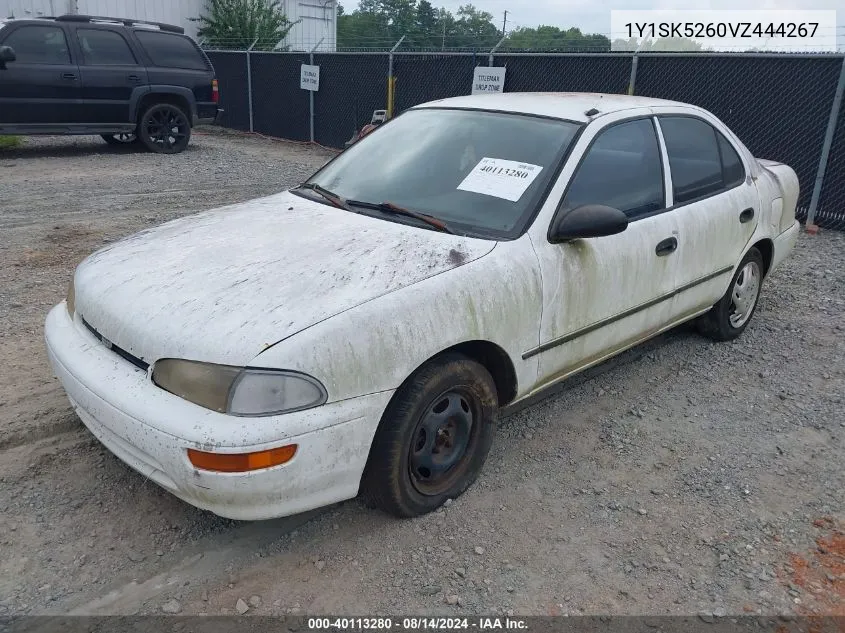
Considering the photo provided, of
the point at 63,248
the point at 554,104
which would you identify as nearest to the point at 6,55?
the point at 63,248

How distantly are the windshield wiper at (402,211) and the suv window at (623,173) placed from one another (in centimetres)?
60

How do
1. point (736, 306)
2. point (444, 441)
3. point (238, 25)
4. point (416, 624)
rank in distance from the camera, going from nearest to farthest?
point (416, 624)
point (444, 441)
point (736, 306)
point (238, 25)

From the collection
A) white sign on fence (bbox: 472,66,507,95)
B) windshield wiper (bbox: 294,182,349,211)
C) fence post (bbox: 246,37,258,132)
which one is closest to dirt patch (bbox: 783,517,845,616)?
windshield wiper (bbox: 294,182,349,211)

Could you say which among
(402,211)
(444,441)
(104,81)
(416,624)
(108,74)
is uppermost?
(108,74)

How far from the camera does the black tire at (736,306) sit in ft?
15.9

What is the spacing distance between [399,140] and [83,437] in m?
2.25

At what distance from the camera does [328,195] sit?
3.79 m

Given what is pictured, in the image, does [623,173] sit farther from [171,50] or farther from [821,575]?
[171,50]

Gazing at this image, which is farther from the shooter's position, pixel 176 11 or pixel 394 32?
pixel 394 32

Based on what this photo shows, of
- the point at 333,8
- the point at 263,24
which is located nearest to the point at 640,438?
the point at 263,24

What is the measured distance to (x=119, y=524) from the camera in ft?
9.61

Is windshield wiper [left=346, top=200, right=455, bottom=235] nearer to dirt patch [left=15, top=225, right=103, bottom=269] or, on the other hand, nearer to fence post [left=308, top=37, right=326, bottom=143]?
dirt patch [left=15, top=225, right=103, bottom=269]

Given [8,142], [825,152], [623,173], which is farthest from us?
[8,142]

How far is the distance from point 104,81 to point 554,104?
988 centimetres
